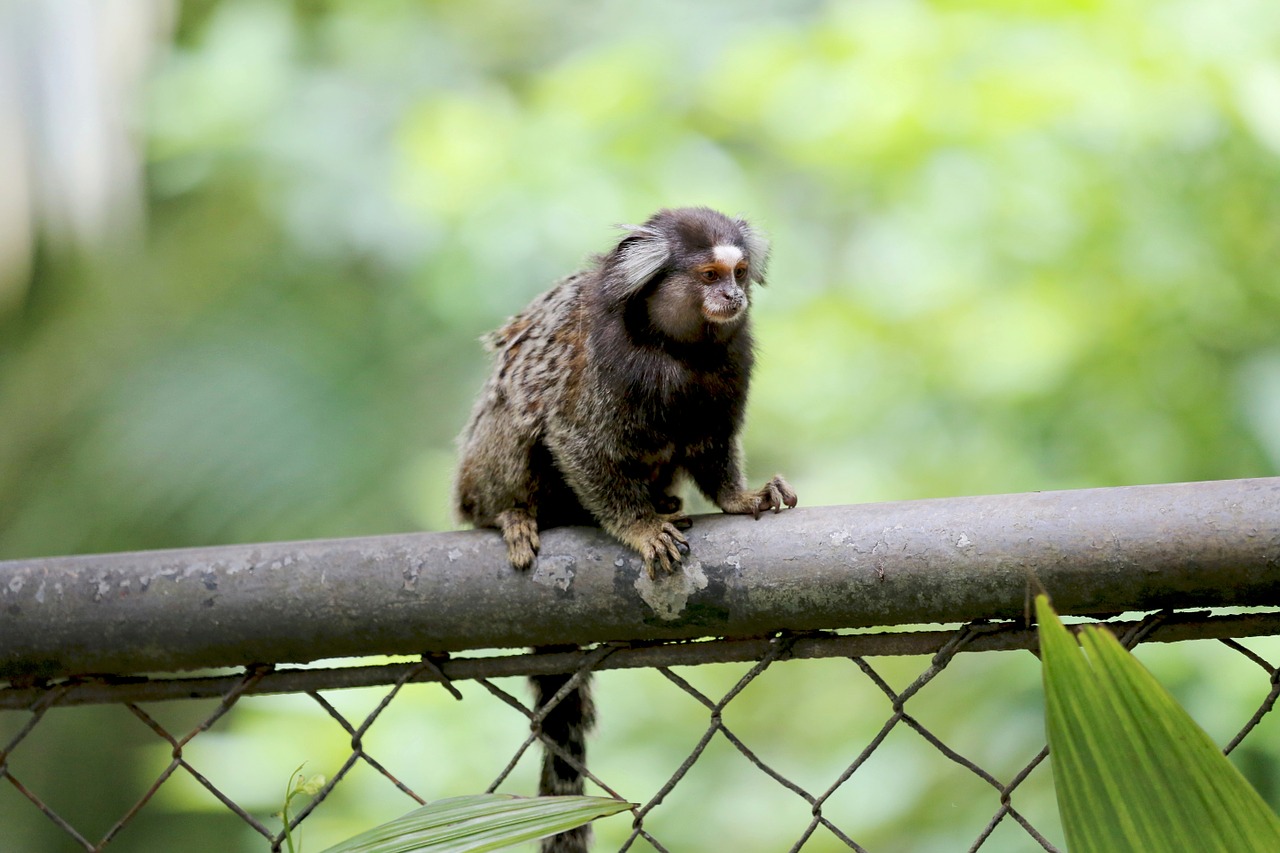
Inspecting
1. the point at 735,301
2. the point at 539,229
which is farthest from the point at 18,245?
the point at 735,301

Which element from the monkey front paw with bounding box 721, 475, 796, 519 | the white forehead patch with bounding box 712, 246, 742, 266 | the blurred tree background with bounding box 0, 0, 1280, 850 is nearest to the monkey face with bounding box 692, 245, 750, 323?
the white forehead patch with bounding box 712, 246, 742, 266

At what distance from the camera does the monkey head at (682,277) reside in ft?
5.77

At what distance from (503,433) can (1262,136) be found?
1.83 meters

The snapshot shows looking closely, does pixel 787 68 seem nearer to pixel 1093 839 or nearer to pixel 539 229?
pixel 539 229

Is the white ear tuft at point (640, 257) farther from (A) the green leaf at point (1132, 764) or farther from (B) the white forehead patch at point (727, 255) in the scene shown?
(A) the green leaf at point (1132, 764)

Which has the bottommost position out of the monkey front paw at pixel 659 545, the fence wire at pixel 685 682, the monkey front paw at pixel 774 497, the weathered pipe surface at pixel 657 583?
the fence wire at pixel 685 682

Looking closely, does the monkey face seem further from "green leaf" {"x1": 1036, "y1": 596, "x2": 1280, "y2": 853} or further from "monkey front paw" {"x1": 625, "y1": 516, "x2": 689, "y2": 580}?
"green leaf" {"x1": 1036, "y1": 596, "x2": 1280, "y2": 853}

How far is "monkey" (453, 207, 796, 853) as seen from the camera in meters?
1.72

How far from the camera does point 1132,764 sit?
66cm

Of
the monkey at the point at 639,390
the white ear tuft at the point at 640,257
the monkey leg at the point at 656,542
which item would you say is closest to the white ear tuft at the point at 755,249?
the monkey at the point at 639,390

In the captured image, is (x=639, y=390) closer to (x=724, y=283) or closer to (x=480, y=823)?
(x=724, y=283)

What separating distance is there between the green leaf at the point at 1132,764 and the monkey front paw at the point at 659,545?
0.46 meters

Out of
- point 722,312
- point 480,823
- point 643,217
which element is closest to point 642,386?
point 722,312

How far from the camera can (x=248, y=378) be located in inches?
187
